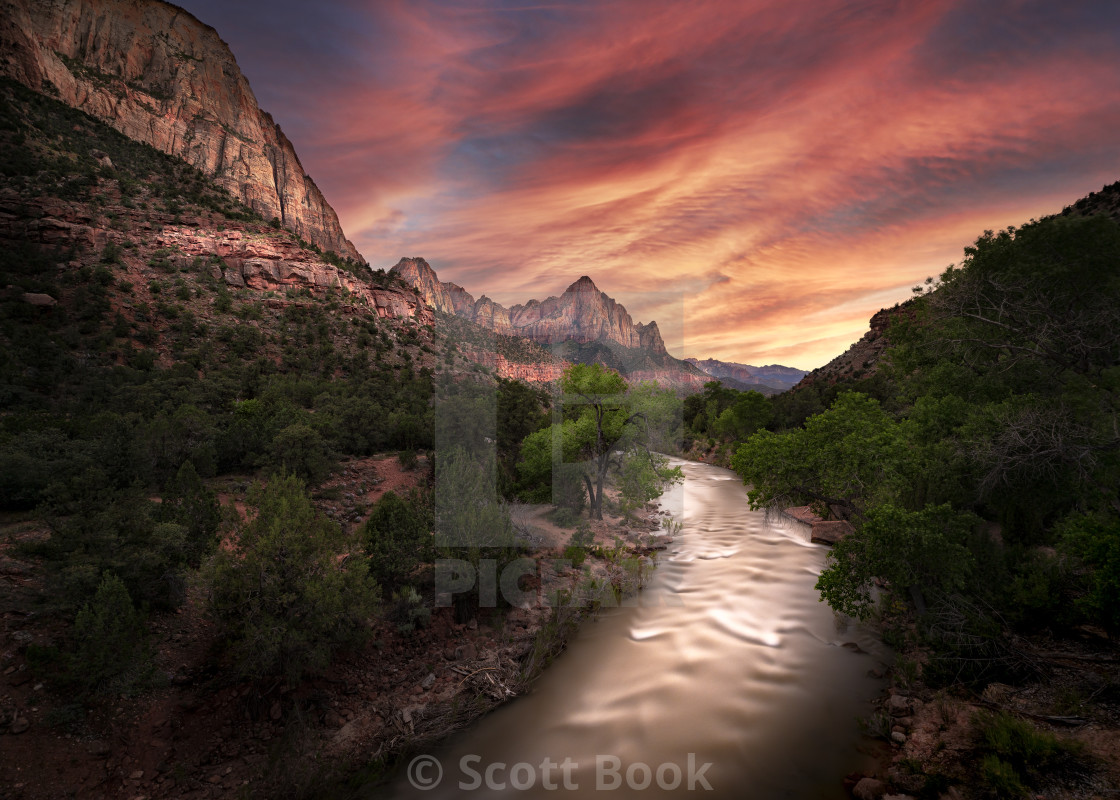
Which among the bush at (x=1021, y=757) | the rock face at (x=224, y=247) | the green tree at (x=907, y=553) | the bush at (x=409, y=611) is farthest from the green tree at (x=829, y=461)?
the rock face at (x=224, y=247)

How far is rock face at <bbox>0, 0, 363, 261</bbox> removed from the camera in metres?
49.8

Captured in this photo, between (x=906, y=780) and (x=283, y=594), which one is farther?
(x=283, y=594)

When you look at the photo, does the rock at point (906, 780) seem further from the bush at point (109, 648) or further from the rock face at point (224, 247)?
the rock face at point (224, 247)

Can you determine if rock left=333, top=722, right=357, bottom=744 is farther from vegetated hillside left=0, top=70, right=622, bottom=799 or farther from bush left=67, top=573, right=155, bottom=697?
bush left=67, top=573, right=155, bottom=697

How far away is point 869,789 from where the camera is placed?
7.31 meters

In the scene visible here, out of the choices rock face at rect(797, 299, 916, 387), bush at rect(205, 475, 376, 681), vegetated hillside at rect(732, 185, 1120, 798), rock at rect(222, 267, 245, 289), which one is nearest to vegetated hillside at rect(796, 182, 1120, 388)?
rock face at rect(797, 299, 916, 387)

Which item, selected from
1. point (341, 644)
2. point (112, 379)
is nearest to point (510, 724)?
point (341, 644)

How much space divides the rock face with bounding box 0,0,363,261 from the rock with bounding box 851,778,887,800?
8029cm

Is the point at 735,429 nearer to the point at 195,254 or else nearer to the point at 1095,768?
the point at 1095,768

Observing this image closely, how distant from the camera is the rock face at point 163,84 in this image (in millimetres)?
49844

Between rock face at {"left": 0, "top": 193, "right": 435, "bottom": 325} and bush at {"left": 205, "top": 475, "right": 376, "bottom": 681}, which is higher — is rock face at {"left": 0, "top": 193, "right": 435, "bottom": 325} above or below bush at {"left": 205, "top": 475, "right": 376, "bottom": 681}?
above

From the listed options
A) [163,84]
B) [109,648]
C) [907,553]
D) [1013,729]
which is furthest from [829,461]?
[163,84]

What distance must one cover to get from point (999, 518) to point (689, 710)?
462 inches

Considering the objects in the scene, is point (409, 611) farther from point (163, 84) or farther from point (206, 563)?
point (163, 84)
